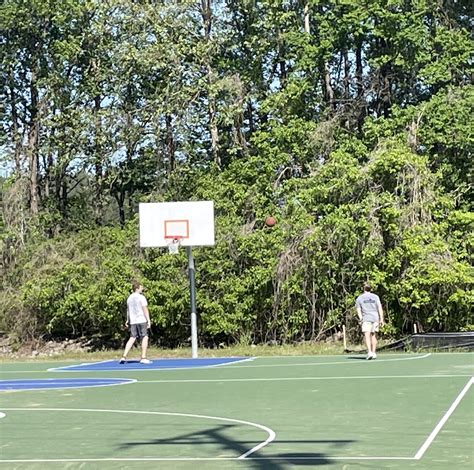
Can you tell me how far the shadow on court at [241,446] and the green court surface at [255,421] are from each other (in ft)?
0.04

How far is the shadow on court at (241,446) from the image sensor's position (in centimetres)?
816

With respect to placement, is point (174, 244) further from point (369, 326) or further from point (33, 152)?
point (33, 152)

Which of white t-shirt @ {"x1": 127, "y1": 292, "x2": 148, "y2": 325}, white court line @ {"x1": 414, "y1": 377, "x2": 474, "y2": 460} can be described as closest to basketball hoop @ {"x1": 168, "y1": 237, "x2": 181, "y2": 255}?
white t-shirt @ {"x1": 127, "y1": 292, "x2": 148, "y2": 325}

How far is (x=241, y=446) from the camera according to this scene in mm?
9211

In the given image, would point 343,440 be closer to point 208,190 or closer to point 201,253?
point 201,253

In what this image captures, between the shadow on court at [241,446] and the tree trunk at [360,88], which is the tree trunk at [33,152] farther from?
the shadow on court at [241,446]

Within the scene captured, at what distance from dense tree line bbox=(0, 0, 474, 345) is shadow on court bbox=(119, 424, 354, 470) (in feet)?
59.0

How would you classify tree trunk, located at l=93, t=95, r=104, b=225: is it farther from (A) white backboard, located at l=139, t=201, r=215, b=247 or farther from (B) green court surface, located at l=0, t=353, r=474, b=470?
(B) green court surface, located at l=0, t=353, r=474, b=470

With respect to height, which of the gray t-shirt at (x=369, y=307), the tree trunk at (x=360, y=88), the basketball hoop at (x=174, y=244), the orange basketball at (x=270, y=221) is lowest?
the gray t-shirt at (x=369, y=307)

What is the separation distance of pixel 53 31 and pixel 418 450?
1243 inches

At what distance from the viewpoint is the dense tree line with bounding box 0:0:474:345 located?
1115 inches

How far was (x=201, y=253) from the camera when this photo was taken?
1163 inches

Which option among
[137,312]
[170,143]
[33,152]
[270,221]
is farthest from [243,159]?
[137,312]

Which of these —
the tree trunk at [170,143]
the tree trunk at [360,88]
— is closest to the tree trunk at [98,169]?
the tree trunk at [170,143]
